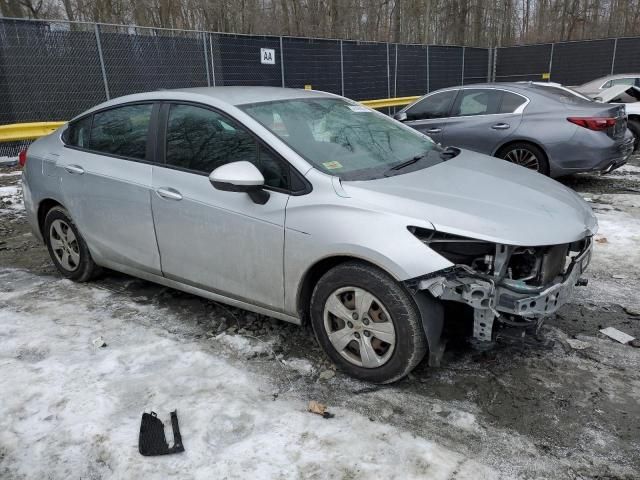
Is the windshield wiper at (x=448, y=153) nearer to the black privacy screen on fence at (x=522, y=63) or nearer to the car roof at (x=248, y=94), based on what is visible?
the car roof at (x=248, y=94)

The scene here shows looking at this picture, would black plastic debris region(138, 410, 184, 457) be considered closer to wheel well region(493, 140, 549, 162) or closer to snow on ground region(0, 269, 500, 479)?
snow on ground region(0, 269, 500, 479)

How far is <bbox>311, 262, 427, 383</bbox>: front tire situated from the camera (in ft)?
9.18

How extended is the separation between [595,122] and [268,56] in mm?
7830

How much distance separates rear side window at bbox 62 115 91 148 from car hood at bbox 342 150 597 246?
2.50 metres

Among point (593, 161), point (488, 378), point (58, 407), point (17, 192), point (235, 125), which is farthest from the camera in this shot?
point (17, 192)

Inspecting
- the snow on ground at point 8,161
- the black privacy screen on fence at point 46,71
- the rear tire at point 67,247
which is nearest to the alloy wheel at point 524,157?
the rear tire at point 67,247

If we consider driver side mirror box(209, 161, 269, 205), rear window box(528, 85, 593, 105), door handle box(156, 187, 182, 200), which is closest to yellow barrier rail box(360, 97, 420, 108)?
rear window box(528, 85, 593, 105)

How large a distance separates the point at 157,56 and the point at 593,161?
8.65 meters

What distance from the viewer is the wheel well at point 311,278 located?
119 inches

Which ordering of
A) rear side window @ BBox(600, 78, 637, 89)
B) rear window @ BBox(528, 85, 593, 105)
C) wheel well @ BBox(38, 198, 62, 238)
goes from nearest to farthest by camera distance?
wheel well @ BBox(38, 198, 62, 238) < rear window @ BBox(528, 85, 593, 105) < rear side window @ BBox(600, 78, 637, 89)

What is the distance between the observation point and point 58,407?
114 inches

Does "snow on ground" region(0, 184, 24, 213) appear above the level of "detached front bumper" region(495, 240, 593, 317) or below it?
below

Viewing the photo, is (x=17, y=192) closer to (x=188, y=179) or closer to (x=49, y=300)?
(x=49, y=300)

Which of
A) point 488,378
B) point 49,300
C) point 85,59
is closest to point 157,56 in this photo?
point 85,59
